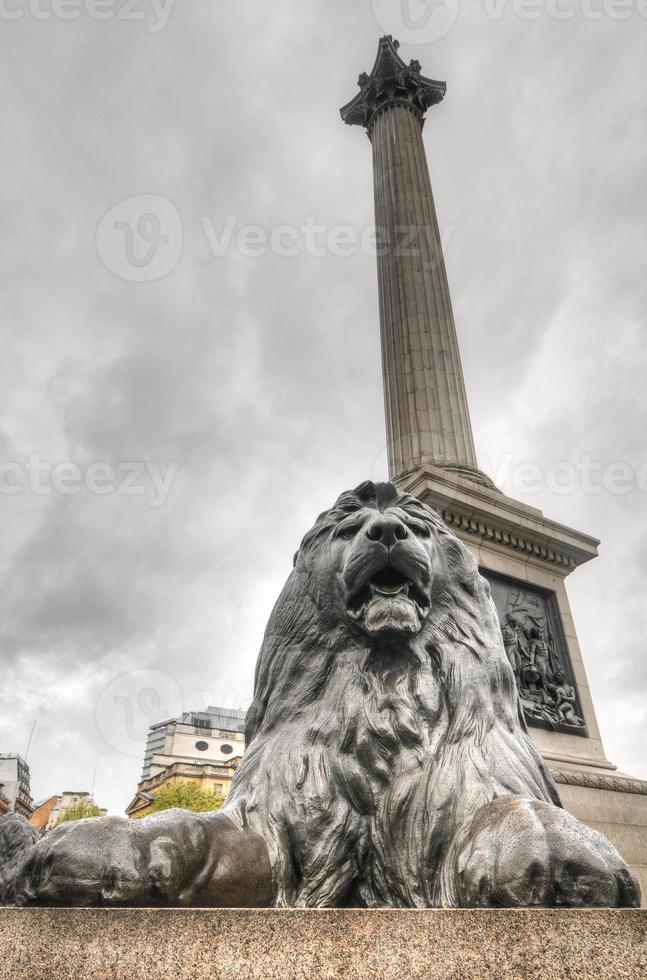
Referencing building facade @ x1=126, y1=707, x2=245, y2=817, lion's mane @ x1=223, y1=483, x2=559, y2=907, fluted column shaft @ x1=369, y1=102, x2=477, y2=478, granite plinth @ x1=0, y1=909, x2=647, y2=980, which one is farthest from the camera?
building facade @ x1=126, y1=707, x2=245, y2=817

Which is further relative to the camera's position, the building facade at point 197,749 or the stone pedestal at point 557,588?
the building facade at point 197,749

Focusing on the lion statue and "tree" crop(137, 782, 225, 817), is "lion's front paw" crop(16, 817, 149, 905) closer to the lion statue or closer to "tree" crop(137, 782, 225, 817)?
the lion statue

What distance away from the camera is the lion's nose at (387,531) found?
2.64 metres

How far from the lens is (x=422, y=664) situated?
2586 millimetres

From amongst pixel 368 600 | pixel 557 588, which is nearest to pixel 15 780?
pixel 557 588

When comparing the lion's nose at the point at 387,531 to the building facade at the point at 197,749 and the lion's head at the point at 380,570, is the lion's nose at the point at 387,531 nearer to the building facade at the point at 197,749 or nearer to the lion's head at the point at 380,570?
the lion's head at the point at 380,570

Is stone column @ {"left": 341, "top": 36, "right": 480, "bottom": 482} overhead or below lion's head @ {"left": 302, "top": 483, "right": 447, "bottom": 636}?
overhead

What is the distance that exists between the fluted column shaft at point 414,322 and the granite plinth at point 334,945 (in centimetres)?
766

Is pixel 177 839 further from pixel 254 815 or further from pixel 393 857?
pixel 393 857

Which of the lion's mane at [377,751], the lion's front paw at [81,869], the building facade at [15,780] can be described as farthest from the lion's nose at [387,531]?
the building facade at [15,780]

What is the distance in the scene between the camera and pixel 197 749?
64.6m

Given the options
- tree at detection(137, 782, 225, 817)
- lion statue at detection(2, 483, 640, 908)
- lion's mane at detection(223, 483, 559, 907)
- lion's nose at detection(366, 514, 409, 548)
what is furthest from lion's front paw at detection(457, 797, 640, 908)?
tree at detection(137, 782, 225, 817)

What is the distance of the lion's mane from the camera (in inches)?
86.6

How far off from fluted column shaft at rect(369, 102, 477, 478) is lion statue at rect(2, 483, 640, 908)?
619 centimetres
